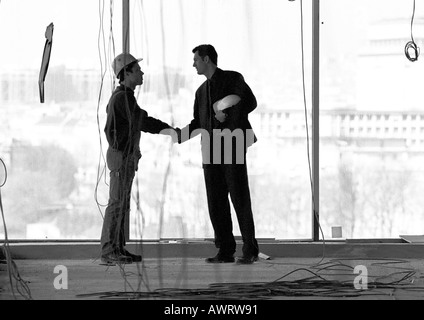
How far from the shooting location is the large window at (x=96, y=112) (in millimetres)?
5641

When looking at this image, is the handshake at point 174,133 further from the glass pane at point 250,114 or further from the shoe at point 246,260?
the shoe at point 246,260

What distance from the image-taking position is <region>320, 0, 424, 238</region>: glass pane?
19.3ft

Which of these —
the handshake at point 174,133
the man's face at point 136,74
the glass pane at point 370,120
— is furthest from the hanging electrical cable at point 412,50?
the man's face at point 136,74

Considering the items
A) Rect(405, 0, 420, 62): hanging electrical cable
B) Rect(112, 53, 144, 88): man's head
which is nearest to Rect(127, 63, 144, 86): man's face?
Rect(112, 53, 144, 88): man's head

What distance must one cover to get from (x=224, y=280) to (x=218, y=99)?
111 cm

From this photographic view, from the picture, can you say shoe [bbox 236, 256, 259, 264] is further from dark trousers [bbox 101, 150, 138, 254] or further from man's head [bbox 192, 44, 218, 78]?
man's head [bbox 192, 44, 218, 78]

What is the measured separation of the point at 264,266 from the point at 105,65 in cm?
157

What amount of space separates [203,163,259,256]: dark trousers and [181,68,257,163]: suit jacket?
0.59ft

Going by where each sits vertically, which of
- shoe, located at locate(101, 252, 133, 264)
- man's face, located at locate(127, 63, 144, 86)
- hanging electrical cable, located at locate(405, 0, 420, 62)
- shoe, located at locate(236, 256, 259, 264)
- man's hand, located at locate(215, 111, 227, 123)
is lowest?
shoe, located at locate(236, 256, 259, 264)

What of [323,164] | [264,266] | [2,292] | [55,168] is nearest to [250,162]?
[323,164]

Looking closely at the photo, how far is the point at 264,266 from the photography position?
5309 mm

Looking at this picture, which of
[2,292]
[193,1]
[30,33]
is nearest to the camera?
[2,292]

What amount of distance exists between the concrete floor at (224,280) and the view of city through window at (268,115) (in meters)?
0.33

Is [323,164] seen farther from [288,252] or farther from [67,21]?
[67,21]
